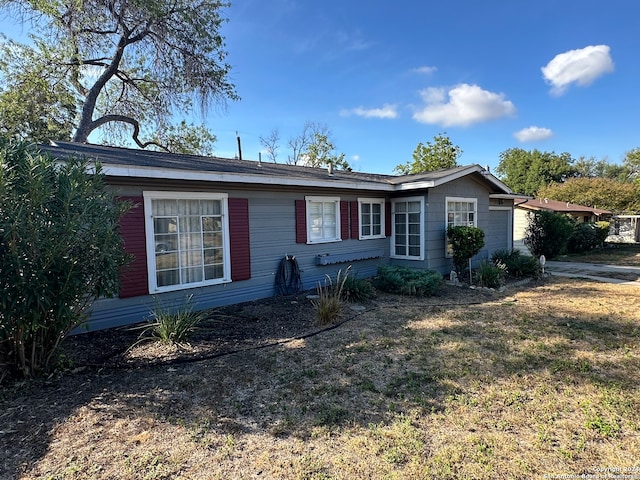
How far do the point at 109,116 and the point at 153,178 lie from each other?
13313 mm

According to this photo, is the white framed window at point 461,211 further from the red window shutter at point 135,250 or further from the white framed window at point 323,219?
the red window shutter at point 135,250

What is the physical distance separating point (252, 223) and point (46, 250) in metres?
3.97

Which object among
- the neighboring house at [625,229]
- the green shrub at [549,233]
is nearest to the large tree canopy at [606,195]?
the neighboring house at [625,229]

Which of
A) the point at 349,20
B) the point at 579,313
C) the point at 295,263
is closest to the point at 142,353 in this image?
the point at 295,263

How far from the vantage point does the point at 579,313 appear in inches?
243

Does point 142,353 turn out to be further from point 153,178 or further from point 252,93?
point 252,93

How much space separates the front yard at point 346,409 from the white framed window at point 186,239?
1.47 metres

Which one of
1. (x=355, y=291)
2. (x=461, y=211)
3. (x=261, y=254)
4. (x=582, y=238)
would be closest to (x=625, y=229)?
(x=582, y=238)

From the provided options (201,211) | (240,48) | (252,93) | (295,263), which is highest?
(240,48)

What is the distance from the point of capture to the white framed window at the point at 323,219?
314 inches

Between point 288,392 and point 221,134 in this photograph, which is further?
point 221,134

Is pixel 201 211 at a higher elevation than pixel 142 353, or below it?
higher

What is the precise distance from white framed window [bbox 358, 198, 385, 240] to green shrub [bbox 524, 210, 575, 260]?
891cm

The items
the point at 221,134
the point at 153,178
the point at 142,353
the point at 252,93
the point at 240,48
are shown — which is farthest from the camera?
the point at 221,134
